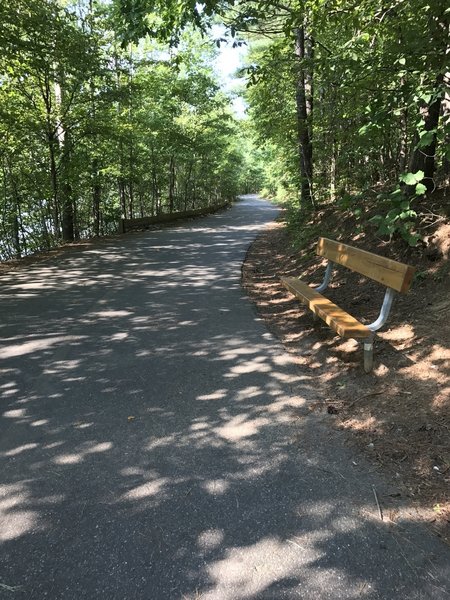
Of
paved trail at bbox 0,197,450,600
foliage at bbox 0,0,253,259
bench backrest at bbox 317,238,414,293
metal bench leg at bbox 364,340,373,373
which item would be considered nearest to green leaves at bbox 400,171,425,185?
bench backrest at bbox 317,238,414,293

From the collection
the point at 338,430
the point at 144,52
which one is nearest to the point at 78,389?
the point at 338,430

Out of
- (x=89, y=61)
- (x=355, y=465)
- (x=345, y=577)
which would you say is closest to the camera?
(x=345, y=577)

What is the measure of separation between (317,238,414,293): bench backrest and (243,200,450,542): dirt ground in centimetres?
70

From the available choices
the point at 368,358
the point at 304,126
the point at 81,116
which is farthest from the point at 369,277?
the point at 81,116

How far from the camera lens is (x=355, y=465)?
297cm

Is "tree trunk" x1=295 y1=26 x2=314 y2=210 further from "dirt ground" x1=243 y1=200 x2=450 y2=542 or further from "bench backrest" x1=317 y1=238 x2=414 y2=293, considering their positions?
"bench backrest" x1=317 y1=238 x2=414 y2=293

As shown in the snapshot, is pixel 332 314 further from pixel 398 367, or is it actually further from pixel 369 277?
pixel 398 367

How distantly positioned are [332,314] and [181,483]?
2499 mm

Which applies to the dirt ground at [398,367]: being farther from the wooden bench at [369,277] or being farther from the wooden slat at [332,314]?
the wooden slat at [332,314]

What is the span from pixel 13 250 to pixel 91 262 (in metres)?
9.06

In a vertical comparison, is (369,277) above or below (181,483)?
above

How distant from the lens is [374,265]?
448 cm

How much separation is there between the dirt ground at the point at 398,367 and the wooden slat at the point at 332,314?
0.41 meters

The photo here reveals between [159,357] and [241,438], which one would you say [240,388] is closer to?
[241,438]
